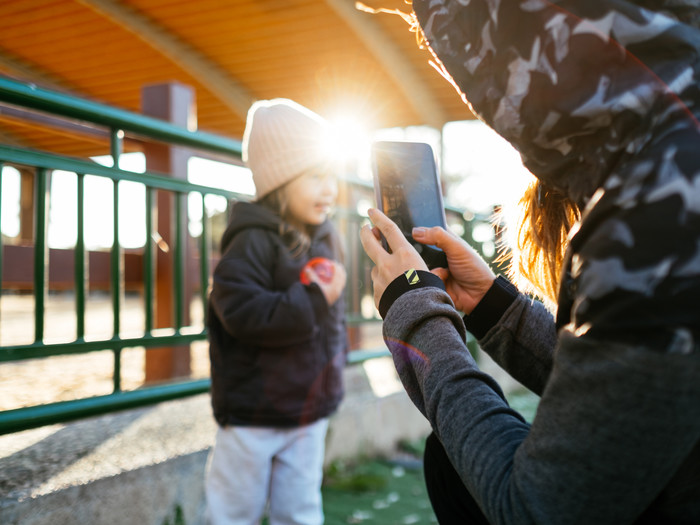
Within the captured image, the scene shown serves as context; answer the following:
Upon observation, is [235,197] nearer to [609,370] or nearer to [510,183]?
[510,183]

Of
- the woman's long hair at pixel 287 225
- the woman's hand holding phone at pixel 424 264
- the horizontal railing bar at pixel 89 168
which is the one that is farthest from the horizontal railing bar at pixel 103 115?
the woman's hand holding phone at pixel 424 264

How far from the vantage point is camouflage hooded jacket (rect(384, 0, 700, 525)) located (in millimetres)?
708

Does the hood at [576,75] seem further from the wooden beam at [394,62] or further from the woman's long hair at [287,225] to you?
the wooden beam at [394,62]

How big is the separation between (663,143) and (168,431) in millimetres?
2280

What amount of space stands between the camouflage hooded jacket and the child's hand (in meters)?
1.39

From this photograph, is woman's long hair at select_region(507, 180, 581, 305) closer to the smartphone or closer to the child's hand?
the smartphone

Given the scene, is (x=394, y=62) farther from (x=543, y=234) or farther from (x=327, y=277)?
(x=543, y=234)

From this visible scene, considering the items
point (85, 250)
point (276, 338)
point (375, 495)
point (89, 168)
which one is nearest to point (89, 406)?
point (85, 250)

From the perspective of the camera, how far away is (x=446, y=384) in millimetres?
939

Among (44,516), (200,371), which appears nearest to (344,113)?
(200,371)

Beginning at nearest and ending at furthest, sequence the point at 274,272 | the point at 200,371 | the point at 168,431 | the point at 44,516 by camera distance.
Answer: the point at 44,516
the point at 274,272
the point at 168,431
the point at 200,371

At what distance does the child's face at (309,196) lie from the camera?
2484 mm

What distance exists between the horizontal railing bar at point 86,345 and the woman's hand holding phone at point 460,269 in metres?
1.50

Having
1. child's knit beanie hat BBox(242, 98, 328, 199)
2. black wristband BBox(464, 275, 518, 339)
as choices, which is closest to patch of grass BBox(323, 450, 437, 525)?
child's knit beanie hat BBox(242, 98, 328, 199)
